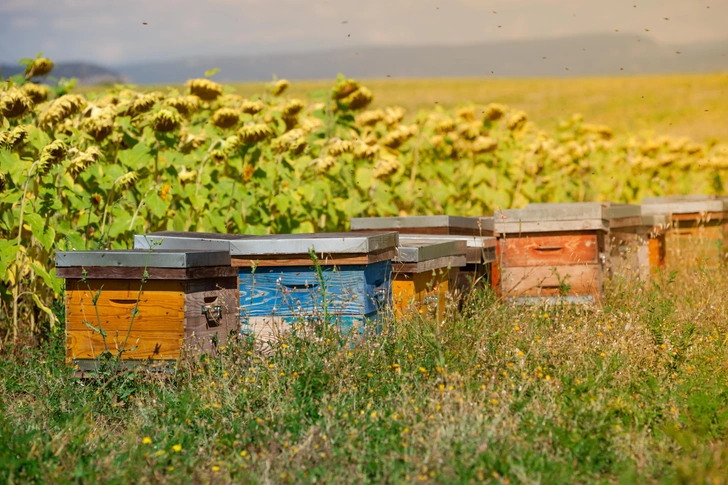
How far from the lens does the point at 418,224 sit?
7.01 metres

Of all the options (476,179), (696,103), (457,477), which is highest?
(696,103)

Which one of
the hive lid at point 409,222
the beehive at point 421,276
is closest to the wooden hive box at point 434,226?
the hive lid at point 409,222

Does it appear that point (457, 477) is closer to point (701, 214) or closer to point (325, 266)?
point (325, 266)

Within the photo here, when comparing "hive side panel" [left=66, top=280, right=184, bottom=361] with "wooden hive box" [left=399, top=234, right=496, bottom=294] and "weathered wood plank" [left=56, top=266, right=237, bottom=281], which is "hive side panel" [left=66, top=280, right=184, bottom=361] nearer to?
"weathered wood plank" [left=56, top=266, right=237, bottom=281]

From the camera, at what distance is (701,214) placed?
8.72 meters

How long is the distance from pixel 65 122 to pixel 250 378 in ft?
10.9

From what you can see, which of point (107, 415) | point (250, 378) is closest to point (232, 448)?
point (250, 378)

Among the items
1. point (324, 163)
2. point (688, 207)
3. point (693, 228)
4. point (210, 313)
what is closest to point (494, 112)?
point (688, 207)

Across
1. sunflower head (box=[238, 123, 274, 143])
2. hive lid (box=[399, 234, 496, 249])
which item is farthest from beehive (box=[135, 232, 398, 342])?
sunflower head (box=[238, 123, 274, 143])

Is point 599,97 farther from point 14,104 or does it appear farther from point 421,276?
point 14,104

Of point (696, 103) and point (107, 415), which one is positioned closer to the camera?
point (107, 415)

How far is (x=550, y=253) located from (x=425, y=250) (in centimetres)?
176

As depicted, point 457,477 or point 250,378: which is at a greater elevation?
point 250,378

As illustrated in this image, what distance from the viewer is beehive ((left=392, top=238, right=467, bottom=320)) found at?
5.45 m
